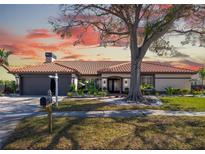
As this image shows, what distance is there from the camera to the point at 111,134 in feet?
30.2

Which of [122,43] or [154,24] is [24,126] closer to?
[154,24]

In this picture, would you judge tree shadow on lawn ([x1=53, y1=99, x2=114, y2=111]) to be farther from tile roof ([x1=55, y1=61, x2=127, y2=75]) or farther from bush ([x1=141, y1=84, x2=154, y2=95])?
tile roof ([x1=55, y1=61, x2=127, y2=75])

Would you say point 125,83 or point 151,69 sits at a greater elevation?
point 151,69

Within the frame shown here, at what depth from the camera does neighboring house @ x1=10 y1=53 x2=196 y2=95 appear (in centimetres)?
2769

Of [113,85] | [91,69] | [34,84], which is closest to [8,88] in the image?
[34,84]

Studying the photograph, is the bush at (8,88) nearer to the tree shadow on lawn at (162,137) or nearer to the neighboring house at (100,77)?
the neighboring house at (100,77)

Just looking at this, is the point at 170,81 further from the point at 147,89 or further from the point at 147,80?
the point at 147,89

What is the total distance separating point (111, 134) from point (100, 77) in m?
22.6

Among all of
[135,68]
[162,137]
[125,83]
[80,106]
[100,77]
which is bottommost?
[162,137]

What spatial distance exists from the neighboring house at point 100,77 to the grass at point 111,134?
16.3 metres

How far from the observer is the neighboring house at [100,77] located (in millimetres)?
27688

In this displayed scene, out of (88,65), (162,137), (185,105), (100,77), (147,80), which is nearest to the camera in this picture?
(162,137)

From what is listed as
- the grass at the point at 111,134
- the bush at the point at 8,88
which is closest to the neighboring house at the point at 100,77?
the bush at the point at 8,88
